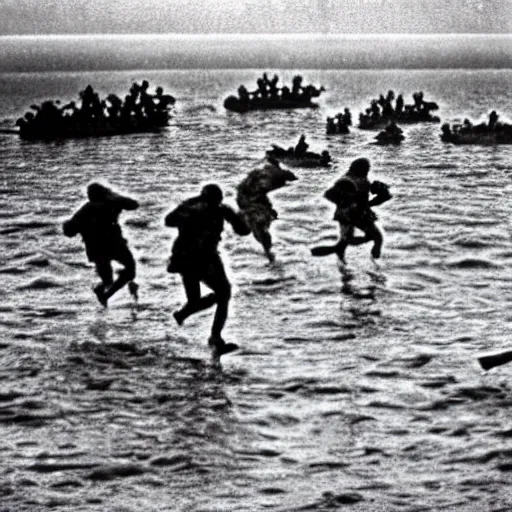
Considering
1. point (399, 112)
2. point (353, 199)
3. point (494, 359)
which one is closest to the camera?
point (494, 359)

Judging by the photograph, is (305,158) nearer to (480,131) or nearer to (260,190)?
(480,131)

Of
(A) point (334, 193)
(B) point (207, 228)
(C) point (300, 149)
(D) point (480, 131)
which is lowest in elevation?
(D) point (480, 131)

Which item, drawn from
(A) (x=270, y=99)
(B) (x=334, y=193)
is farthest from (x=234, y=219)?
(A) (x=270, y=99)

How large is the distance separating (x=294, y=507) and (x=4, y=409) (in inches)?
146

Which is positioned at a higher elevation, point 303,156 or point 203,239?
point 203,239

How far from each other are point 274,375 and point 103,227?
338 centimetres

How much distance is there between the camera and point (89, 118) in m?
41.7

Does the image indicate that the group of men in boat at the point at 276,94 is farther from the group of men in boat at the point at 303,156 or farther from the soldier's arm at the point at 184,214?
the soldier's arm at the point at 184,214

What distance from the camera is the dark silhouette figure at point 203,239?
1201cm

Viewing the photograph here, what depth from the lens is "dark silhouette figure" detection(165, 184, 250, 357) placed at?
473 inches

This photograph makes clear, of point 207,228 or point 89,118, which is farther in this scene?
point 89,118

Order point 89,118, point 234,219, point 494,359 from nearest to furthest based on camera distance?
point 494,359, point 234,219, point 89,118

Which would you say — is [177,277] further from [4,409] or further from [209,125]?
[209,125]

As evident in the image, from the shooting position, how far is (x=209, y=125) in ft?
148
